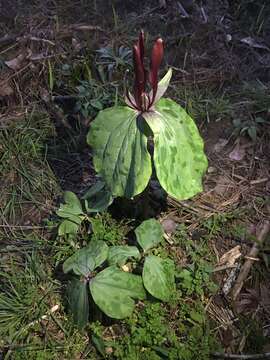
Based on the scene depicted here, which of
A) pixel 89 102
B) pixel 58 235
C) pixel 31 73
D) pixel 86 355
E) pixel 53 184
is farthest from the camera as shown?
pixel 31 73

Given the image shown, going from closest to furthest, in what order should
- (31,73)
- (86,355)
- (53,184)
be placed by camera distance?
(86,355), (53,184), (31,73)

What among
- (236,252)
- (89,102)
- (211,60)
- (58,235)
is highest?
(211,60)

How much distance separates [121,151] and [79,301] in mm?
557

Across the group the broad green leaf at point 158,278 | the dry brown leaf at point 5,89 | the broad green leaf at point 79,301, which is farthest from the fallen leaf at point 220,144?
the dry brown leaf at point 5,89

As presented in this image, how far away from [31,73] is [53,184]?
0.78 metres

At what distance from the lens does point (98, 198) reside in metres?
1.88

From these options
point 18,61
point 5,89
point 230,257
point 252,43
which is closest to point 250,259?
point 230,257

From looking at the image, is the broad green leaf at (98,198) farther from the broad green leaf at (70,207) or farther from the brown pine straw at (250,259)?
the brown pine straw at (250,259)

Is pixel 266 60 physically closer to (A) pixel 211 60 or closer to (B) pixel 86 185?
(A) pixel 211 60

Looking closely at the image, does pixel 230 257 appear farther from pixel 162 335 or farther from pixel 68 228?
pixel 68 228

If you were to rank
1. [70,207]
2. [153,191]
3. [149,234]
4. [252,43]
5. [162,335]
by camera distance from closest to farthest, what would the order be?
[162,335]
[149,234]
[70,207]
[153,191]
[252,43]

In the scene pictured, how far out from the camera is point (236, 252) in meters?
1.82

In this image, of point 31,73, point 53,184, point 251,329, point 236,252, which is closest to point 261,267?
point 236,252

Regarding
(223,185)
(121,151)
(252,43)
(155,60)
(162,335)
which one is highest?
(155,60)
